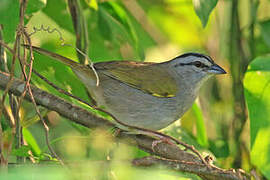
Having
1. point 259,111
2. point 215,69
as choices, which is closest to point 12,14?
point 259,111

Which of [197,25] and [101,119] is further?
[197,25]

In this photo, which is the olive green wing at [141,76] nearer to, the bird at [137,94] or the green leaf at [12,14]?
the bird at [137,94]

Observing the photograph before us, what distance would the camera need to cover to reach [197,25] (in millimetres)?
3730

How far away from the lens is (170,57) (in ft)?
12.4

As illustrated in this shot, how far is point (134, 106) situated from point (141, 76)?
27 cm

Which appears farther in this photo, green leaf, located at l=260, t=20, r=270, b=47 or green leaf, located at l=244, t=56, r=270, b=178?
green leaf, located at l=260, t=20, r=270, b=47

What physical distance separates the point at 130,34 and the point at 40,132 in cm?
130

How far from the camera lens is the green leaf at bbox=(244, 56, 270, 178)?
220 cm

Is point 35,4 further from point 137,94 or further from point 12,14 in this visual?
point 137,94

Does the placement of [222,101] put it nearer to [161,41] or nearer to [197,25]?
[197,25]

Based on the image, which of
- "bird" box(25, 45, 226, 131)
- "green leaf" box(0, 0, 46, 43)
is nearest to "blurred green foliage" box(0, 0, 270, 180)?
"green leaf" box(0, 0, 46, 43)

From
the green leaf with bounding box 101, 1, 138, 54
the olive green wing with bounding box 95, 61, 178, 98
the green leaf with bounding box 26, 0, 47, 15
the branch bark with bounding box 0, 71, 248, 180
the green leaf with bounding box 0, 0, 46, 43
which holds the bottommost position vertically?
the branch bark with bounding box 0, 71, 248, 180

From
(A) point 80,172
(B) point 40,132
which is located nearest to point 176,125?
(B) point 40,132

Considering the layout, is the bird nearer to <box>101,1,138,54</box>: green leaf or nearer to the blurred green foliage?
the blurred green foliage
